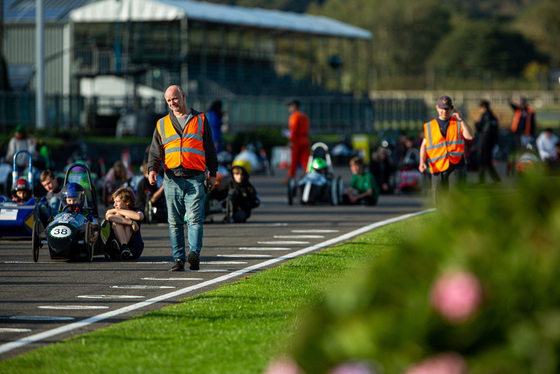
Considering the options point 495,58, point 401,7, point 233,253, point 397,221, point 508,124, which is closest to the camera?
point 233,253

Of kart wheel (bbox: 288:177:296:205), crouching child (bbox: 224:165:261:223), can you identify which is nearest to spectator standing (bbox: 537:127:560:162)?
kart wheel (bbox: 288:177:296:205)

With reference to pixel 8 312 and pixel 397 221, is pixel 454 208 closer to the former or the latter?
pixel 8 312

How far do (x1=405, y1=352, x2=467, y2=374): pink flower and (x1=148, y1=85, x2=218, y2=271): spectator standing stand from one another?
23.7ft

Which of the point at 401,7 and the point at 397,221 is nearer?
the point at 397,221

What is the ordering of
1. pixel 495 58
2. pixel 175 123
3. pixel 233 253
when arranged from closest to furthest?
pixel 175 123, pixel 233 253, pixel 495 58

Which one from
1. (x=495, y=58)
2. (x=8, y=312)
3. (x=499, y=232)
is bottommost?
(x=8, y=312)

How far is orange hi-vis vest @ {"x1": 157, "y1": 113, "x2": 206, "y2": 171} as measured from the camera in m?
10.5

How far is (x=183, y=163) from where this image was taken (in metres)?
10.5

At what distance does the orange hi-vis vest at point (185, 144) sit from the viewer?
10508mm

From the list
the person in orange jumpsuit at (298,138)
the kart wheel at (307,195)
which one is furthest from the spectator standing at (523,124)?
the kart wheel at (307,195)

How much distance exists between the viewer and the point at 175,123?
34.6ft

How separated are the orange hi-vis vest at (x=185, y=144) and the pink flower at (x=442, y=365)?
7272 millimetres

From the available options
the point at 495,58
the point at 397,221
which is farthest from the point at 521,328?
the point at 495,58

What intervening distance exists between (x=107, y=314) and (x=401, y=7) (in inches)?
4673
